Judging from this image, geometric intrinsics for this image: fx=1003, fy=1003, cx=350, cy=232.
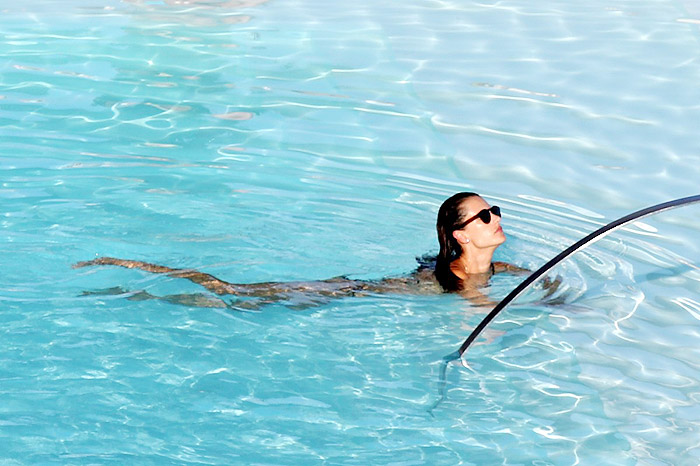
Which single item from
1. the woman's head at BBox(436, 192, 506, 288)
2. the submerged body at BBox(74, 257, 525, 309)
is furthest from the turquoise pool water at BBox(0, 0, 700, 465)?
the woman's head at BBox(436, 192, 506, 288)

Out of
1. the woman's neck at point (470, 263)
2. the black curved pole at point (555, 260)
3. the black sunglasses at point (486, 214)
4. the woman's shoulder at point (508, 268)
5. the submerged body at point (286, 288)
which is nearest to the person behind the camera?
the black curved pole at point (555, 260)

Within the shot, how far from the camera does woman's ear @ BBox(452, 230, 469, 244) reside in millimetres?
5414

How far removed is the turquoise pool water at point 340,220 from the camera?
423 cm

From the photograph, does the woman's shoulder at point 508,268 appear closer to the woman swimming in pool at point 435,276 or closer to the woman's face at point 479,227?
the woman swimming in pool at point 435,276

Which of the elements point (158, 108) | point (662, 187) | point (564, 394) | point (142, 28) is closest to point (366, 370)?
point (564, 394)

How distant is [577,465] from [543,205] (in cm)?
304

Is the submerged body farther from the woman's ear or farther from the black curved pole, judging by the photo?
the black curved pole

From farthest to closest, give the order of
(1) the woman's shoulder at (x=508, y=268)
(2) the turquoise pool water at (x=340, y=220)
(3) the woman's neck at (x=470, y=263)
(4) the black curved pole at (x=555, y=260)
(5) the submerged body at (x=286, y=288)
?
(1) the woman's shoulder at (x=508, y=268) → (3) the woman's neck at (x=470, y=263) → (5) the submerged body at (x=286, y=288) → (2) the turquoise pool water at (x=340, y=220) → (4) the black curved pole at (x=555, y=260)

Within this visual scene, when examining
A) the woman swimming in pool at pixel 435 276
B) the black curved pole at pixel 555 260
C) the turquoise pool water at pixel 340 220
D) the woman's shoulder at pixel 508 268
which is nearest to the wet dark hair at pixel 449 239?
the woman swimming in pool at pixel 435 276

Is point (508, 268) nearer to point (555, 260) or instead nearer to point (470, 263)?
point (470, 263)

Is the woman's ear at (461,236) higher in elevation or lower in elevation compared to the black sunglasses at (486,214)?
lower

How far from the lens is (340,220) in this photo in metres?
6.34

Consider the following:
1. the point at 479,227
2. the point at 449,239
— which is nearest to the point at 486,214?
the point at 479,227

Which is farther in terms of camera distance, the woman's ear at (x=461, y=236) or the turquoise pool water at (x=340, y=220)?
the woman's ear at (x=461, y=236)
